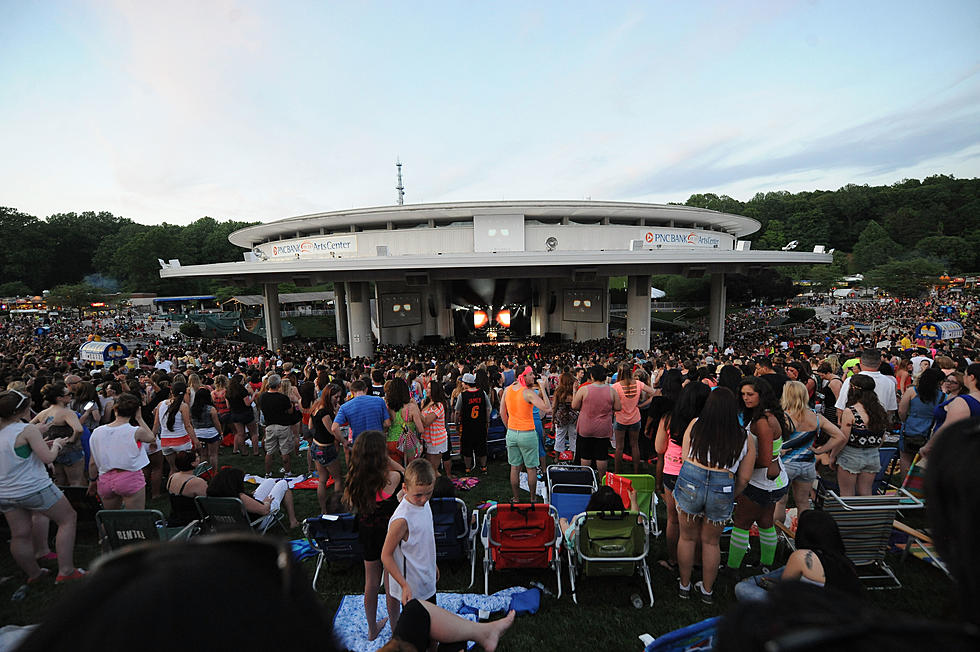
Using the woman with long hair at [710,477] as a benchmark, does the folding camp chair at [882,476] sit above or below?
below

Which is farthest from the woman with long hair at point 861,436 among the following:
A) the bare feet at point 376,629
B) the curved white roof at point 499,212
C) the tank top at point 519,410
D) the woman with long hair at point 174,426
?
the curved white roof at point 499,212

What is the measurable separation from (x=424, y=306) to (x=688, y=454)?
1023 inches

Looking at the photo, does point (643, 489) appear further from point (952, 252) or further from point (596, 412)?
point (952, 252)

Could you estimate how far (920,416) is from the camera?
19.9ft

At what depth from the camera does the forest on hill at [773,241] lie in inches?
2104

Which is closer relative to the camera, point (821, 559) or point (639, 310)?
point (821, 559)

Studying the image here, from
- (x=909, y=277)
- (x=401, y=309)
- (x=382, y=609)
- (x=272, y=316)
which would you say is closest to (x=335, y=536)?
(x=382, y=609)

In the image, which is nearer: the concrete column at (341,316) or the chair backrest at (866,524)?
the chair backrest at (866,524)

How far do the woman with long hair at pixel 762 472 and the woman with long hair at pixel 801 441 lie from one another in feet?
0.65

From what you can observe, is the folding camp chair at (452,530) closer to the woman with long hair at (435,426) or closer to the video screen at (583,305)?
the woman with long hair at (435,426)

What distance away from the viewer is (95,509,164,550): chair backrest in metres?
4.20

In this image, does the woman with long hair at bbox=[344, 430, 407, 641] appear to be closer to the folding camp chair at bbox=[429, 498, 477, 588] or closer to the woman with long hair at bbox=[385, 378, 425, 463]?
the folding camp chair at bbox=[429, 498, 477, 588]

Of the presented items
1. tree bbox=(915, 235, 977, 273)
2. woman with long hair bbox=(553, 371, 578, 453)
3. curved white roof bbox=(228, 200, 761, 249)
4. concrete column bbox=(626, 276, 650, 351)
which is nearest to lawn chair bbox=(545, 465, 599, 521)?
woman with long hair bbox=(553, 371, 578, 453)

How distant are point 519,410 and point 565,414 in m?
1.67
